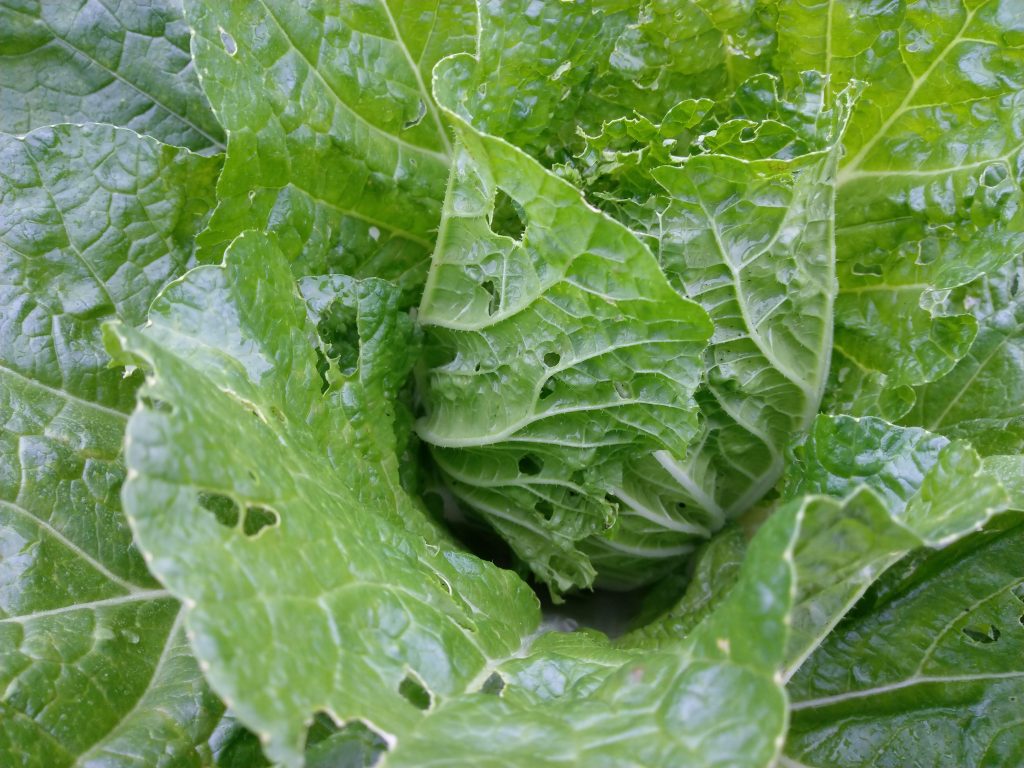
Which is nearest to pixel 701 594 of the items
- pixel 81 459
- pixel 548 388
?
pixel 548 388

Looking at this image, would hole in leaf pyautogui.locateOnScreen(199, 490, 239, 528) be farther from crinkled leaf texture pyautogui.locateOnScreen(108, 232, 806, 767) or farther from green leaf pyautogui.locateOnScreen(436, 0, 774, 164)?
green leaf pyautogui.locateOnScreen(436, 0, 774, 164)

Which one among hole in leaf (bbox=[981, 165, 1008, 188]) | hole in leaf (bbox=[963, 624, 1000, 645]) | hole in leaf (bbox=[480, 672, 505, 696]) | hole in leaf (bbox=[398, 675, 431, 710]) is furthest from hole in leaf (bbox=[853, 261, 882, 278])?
hole in leaf (bbox=[398, 675, 431, 710])

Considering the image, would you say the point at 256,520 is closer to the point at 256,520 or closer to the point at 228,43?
the point at 256,520

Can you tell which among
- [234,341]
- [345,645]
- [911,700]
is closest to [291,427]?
[234,341]

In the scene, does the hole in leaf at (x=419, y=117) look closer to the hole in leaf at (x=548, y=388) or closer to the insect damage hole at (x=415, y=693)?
the hole in leaf at (x=548, y=388)

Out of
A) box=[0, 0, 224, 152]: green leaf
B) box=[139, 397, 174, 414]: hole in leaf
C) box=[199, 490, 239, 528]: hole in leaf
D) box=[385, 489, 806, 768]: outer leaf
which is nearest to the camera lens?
box=[385, 489, 806, 768]: outer leaf

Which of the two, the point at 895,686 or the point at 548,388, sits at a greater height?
the point at 548,388
